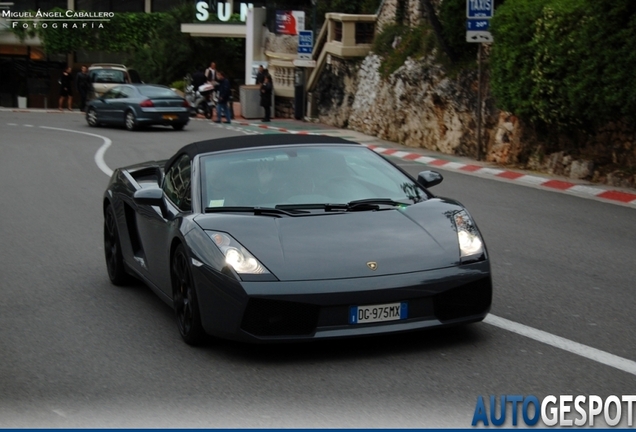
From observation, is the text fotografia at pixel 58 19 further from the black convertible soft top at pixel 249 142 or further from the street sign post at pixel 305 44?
the black convertible soft top at pixel 249 142

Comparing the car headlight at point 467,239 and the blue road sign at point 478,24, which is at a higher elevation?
the blue road sign at point 478,24

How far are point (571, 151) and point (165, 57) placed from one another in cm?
3684

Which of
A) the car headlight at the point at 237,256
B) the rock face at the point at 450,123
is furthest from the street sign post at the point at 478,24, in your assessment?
the car headlight at the point at 237,256

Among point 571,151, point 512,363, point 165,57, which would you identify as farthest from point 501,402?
point 165,57

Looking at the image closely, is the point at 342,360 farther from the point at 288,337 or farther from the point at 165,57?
the point at 165,57

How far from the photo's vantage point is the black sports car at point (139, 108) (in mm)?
31922

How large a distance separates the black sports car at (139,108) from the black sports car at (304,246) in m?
23.8

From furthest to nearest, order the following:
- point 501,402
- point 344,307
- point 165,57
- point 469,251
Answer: point 165,57 → point 469,251 → point 344,307 → point 501,402

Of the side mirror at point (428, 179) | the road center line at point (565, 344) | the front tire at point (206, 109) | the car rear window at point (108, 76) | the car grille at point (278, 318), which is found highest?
the side mirror at point (428, 179)

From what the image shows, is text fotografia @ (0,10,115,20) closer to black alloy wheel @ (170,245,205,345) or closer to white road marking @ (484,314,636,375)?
black alloy wheel @ (170,245,205,345)

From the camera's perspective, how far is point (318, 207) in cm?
739

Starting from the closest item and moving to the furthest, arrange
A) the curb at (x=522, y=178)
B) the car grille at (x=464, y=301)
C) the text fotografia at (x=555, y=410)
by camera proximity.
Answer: the text fotografia at (x=555, y=410) → the car grille at (x=464, y=301) → the curb at (x=522, y=178)

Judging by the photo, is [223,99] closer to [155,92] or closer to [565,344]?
[155,92]

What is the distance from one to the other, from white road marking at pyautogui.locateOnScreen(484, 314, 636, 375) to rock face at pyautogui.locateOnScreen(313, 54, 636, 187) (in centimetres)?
999
